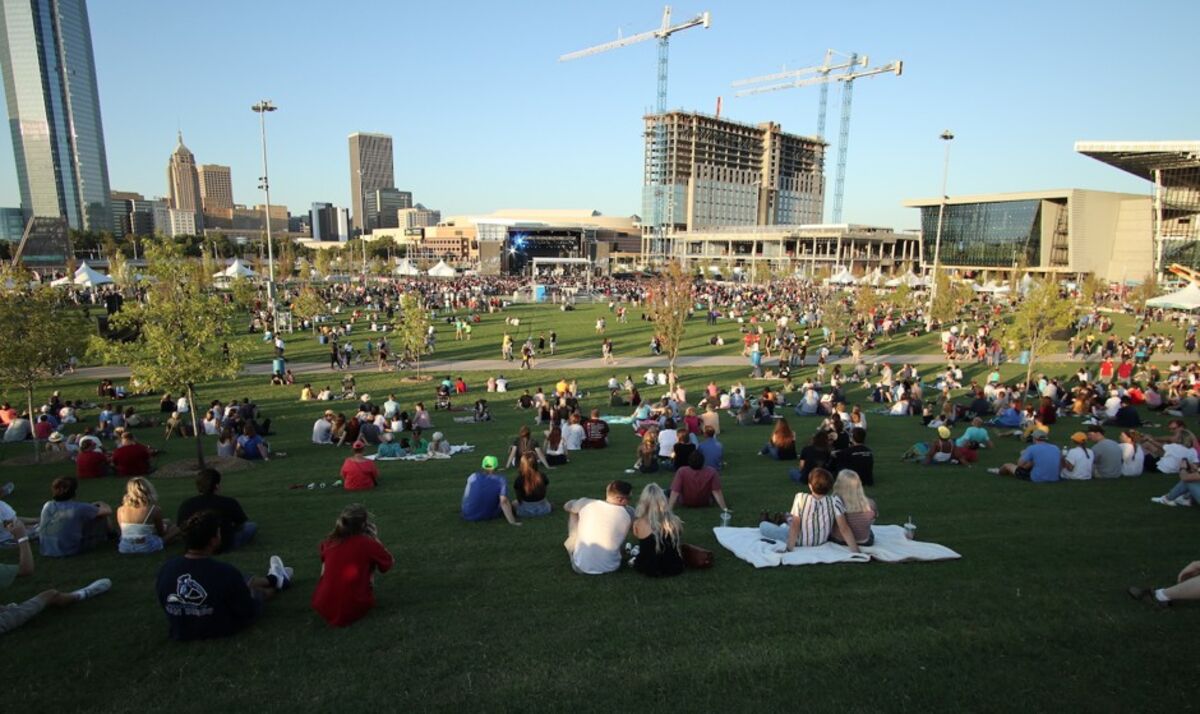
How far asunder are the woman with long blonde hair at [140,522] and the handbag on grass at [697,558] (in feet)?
16.9

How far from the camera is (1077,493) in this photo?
8195 millimetres

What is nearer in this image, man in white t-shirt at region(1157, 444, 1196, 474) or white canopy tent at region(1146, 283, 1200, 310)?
man in white t-shirt at region(1157, 444, 1196, 474)

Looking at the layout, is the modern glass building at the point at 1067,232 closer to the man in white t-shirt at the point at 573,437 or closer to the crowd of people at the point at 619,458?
the crowd of people at the point at 619,458

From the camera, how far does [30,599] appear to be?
15.9 ft

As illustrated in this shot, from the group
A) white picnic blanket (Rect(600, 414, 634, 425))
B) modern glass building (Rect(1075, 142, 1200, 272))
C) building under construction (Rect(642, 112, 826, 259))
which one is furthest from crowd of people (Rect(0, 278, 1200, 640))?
building under construction (Rect(642, 112, 826, 259))

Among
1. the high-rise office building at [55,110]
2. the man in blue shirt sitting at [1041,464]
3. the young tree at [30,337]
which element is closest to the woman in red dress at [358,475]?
Result: the young tree at [30,337]

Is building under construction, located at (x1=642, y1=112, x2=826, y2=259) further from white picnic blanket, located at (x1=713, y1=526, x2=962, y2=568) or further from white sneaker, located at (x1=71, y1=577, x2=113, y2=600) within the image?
white sneaker, located at (x1=71, y1=577, x2=113, y2=600)

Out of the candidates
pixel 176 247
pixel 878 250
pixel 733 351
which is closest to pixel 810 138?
pixel 878 250

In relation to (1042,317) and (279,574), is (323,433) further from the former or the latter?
(1042,317)

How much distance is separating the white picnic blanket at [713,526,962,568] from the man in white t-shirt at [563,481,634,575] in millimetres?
1173

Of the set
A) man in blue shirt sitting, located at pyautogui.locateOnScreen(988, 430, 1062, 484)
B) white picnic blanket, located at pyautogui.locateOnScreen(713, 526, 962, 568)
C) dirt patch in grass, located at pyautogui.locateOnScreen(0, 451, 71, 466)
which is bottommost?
dirt patch in grass, located at pyautogui.locateOnScreen(0, 451, 71, 466)

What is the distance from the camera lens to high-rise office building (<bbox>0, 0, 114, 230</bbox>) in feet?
479

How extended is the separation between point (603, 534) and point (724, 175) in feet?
572

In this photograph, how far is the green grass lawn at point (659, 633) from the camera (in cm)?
376
